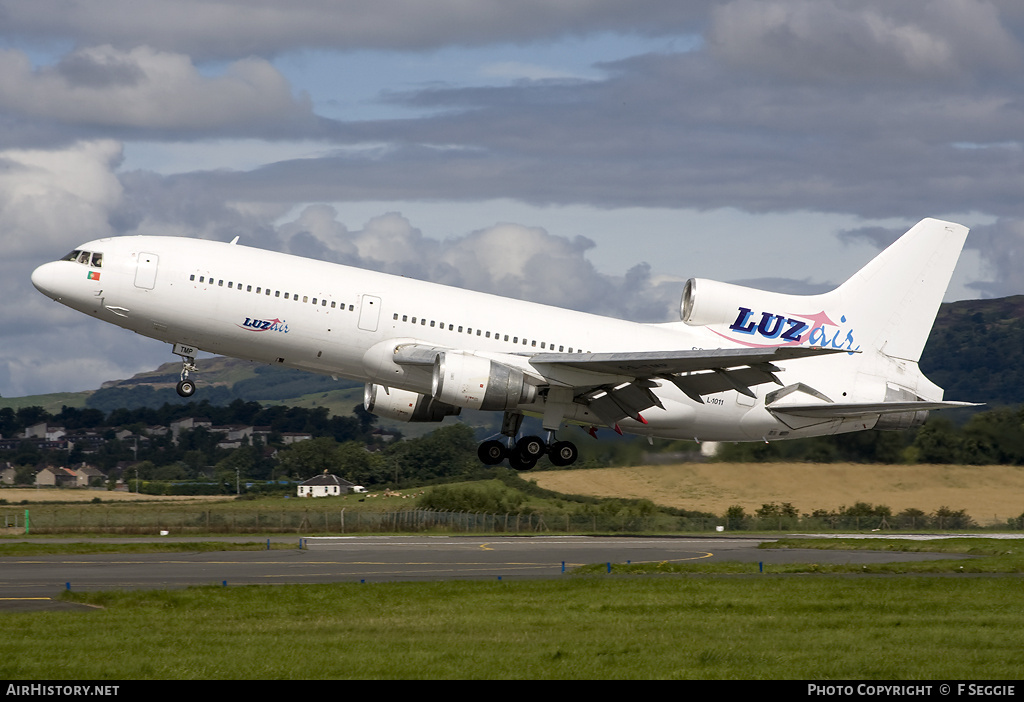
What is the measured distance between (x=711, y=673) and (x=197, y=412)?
570 feet

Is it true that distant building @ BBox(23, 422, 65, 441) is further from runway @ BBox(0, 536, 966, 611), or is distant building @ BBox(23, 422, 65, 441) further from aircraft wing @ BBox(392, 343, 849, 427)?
aircraft wing @ BBox(392, 343, 849, 427)

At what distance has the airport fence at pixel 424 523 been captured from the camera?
189 feet

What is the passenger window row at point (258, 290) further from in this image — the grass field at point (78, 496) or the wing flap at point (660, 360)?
the grass field at point (78, 496)

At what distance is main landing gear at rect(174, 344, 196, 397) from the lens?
114 feet

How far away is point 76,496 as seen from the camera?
110m

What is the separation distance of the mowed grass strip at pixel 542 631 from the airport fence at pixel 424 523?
75.9 feet

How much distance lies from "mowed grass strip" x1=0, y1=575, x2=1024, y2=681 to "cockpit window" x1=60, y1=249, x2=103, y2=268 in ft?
30.3

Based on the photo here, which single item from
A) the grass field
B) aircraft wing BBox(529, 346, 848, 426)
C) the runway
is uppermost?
aircraft wing BBox(529, 346, 848, 426)

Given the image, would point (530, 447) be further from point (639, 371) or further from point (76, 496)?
point (76, 496)

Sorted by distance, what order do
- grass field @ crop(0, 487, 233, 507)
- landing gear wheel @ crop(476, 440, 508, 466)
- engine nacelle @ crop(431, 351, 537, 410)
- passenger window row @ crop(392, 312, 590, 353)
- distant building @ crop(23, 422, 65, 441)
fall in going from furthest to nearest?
distant building @ crop(23, 422, 65, 441) → grass field @ crop(0, 487, 233, 507) → landing gear wheel @ crop(476, 440, 508, 466) → passenger window row @ crop(392, 312, 590, 353) → engine nacelle @ crop(431, 351, 537, 410)

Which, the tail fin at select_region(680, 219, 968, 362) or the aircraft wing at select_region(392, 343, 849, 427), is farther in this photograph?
the tail fin at select_region(680, 219, 968, 362)

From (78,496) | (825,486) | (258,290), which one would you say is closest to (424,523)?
(825,486)

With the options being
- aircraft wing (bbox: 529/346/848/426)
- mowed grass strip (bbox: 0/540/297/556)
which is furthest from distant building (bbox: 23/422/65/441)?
aircraft wing (bbox: 529/346/848/426)

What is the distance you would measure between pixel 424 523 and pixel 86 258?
36.7 meters
